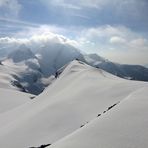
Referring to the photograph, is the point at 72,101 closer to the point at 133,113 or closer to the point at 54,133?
the point at 54,133

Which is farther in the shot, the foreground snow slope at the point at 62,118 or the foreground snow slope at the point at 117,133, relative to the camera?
the foreground snow slope at the point at 62,118

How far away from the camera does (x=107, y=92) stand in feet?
145

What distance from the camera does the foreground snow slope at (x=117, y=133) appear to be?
1234 cm

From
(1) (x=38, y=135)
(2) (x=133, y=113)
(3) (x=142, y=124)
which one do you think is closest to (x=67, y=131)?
(1) (x=38, y=135)

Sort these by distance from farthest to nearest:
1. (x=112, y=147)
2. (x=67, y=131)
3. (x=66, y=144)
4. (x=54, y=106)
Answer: (x=54, y=106), (x=67, y=131), (x=66, y=144), (x=112, y=147)

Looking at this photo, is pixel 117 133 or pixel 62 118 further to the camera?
pixel 62 118

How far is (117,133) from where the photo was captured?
13672 millimetres

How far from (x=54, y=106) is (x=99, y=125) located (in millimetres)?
28137

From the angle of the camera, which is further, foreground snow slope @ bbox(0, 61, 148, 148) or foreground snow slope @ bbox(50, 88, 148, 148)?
foreground snow slope @ bbox(0, 61, 148, 148)

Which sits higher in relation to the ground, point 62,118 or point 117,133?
point 117,133

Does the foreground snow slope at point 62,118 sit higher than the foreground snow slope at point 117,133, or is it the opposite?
the foreground snow slope at point 117,133

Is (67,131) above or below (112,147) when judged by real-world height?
below

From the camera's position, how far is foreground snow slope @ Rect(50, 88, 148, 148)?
12344 millimetres

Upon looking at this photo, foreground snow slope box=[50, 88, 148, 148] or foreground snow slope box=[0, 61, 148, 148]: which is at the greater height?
foreground snow slope box=[50, 88, 148, 148]
